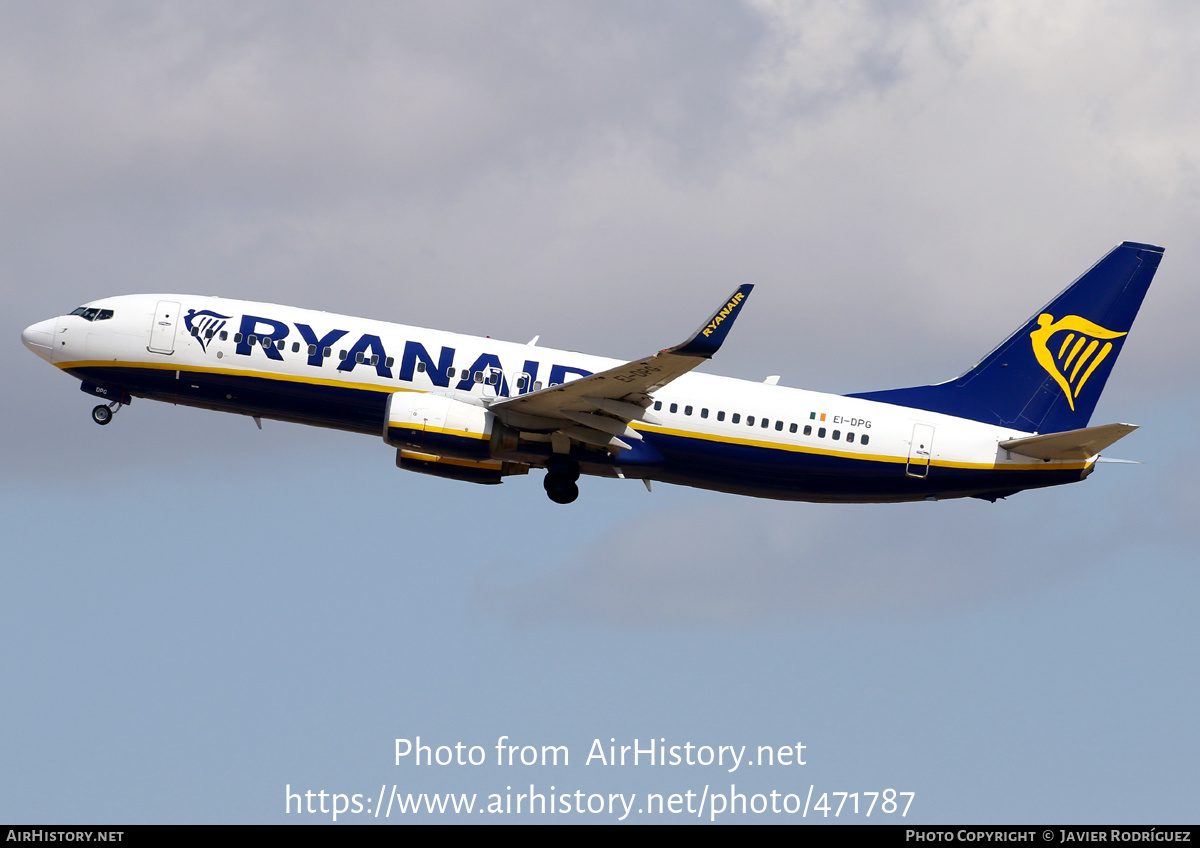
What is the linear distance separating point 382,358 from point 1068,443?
21.5 metres

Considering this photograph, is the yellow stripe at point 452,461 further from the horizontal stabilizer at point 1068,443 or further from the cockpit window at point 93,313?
the horizontal stabilizer at point 1068,443

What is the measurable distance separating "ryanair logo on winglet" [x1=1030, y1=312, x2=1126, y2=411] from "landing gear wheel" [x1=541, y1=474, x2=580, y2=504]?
54.3 feet

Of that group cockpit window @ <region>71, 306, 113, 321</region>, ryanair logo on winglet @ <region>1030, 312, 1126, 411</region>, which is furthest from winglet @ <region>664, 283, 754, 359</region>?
cockpit window @ <region>71, 306, 113, 321</region>

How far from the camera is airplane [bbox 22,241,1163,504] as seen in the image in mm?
45781

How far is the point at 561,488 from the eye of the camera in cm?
4769

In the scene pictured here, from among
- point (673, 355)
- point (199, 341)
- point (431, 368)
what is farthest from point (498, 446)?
point (199, 341)

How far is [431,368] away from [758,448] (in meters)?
10.6

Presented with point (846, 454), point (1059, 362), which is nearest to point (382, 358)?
point (846, 454)

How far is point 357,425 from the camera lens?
46.8m

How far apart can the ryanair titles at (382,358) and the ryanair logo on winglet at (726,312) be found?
7.12 metres

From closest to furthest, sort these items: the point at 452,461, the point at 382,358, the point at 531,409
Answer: the point at 531,409
the point at 382,358
the point at 452,461

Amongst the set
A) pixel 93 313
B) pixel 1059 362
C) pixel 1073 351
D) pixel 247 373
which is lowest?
pixel 247 373

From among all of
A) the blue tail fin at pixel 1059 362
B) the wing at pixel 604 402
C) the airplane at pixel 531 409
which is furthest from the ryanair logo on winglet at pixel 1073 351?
the wing at pixel 604 402

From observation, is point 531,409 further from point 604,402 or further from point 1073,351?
point 1073,351
